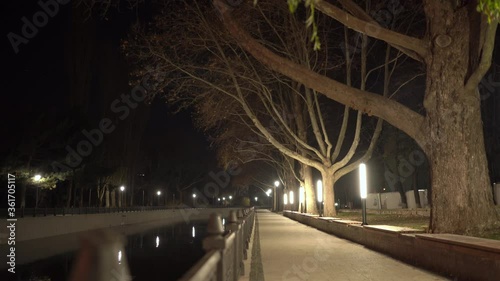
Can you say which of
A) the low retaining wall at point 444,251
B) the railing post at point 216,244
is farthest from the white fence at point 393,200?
A: the railing post at point 216,244

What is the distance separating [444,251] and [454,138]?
3.44 meters

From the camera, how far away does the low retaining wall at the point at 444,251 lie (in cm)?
733

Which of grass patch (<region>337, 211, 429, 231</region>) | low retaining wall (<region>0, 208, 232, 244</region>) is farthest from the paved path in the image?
low retaining wall (<region>0, 208, 232, 244</region>)

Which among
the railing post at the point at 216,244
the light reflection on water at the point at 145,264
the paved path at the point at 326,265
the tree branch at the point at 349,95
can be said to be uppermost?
the tree branch at the point at 349,95

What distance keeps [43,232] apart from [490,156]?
30350 mm

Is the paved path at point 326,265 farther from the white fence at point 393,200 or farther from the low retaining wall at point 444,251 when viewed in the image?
the white fence at point 393,200

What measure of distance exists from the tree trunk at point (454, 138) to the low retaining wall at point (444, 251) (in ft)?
3.65

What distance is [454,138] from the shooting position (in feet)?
36.9

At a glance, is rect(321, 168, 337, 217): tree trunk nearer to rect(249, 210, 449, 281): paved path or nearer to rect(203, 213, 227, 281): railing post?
rect(249, 210, 449, 281): paved path

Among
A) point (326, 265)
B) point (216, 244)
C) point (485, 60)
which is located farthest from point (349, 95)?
point (216, 244)

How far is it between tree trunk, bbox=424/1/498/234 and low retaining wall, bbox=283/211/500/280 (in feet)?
3.65

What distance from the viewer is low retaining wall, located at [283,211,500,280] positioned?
24.0 ft

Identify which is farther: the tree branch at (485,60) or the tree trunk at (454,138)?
the tree trunk at (454,138)

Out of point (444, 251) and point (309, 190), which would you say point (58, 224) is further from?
point (444, 251)
